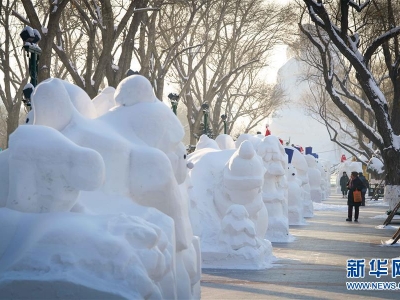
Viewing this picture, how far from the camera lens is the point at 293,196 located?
2478 cm

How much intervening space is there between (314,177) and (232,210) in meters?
23.4

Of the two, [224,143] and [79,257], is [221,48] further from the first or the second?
[79,257]

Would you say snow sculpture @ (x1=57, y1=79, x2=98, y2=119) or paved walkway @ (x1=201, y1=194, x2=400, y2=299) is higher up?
snow sculpture @ (x1=57, y1=79, x2=98, y2=119)

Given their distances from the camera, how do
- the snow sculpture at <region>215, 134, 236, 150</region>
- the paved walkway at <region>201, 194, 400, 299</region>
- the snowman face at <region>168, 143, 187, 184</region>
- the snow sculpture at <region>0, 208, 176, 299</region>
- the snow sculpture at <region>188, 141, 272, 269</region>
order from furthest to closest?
the snow sculpture at <region>215, 134, 236, 150</region>
the snow sculpture at <region>188, 141, 272, 269</region>
the paved walkway at <region>201, 194, 400, 299</region>
the snowman face at <region>168, 143, 187, 184</region>
the snow sculpture at <region>0, 208, 176, 299</region>

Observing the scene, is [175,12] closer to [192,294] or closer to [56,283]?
[192,294]

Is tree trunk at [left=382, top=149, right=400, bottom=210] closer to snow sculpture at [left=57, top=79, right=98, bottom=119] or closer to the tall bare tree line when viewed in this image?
the tall bare tree line

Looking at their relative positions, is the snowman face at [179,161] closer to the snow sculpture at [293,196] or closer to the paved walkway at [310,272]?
the paved walkway at [310,272]

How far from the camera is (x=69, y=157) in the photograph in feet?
19.7

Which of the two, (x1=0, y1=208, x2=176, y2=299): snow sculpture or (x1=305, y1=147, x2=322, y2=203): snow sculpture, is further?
(x1=305, y1=147, x2=322, y2=203): snow sculpture

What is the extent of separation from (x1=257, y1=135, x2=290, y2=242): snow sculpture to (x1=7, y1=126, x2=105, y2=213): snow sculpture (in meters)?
12.9

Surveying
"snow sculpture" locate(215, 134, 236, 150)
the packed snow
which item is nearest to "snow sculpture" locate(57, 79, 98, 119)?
the packed snow

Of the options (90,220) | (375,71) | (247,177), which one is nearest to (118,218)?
(90,220)

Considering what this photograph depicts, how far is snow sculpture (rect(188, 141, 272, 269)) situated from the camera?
44.5 feet

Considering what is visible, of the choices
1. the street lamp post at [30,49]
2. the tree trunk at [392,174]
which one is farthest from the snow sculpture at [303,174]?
the street lamp post at [30,49]
